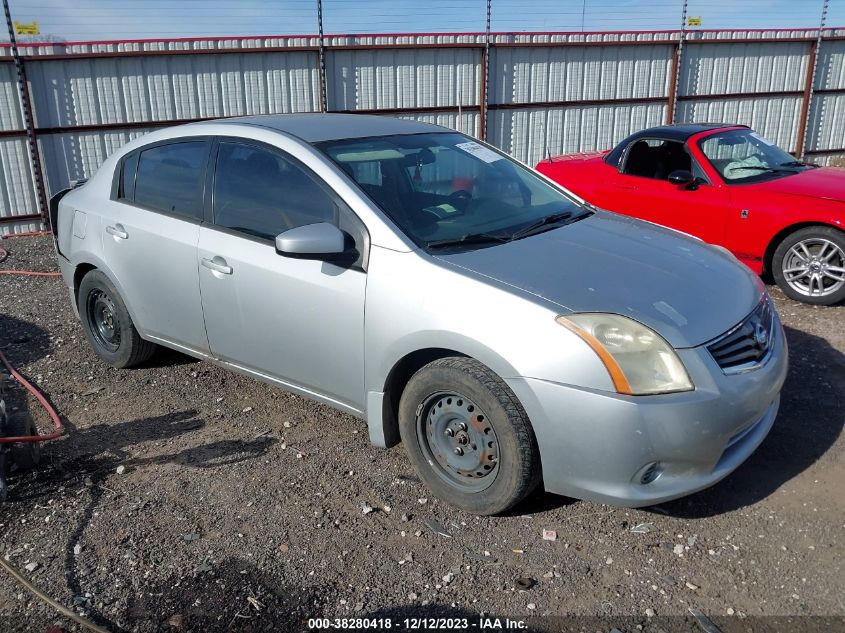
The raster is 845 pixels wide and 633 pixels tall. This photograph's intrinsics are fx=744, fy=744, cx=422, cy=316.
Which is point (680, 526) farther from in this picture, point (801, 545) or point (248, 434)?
point (248, 434)

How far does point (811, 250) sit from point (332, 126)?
14.5ft

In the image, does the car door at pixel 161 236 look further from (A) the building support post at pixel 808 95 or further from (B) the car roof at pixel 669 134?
(A) the building support post at pixel 808 95

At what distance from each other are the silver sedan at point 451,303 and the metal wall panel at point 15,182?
7.16 m

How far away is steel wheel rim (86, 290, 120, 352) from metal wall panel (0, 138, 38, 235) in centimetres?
686

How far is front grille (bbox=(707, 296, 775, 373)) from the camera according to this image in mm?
3170

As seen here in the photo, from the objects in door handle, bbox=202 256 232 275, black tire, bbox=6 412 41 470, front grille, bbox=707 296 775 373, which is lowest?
black tire, bbox=6 412 41 470

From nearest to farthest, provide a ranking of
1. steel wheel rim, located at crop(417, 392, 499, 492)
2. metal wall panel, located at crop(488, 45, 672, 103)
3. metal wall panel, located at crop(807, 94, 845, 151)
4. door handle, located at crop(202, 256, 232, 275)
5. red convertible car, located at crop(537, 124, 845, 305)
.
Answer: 1. steel wheel rim, located at crop(417, 392, 499, 492)
2. door handle, located at crop(202, 256, 232, 275)
3. red convertible car, located at crop(537, 124, 845, 305)
4. metal wall panel, located at crop(488, 45, 672, 103)
5. metal wall panel, located at crop(807, 94, 845, 151)

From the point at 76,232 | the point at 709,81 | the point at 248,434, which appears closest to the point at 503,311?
the point at 248,434

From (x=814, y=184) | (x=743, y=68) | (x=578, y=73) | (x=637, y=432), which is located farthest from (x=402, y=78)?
(x=637, y=432)

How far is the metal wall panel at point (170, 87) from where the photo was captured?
35.8ft

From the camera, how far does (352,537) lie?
11.0 ft

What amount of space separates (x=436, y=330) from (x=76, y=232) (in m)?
3.13

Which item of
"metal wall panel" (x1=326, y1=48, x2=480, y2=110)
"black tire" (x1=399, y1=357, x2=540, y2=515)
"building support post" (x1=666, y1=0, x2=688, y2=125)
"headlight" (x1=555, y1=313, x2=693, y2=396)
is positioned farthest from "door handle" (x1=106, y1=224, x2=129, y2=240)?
"building support post" (x1=666, y1=0, x2=688, y2=125)

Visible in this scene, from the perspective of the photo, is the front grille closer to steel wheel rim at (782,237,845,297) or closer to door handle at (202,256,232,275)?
door handle at (202,256,232,275)
